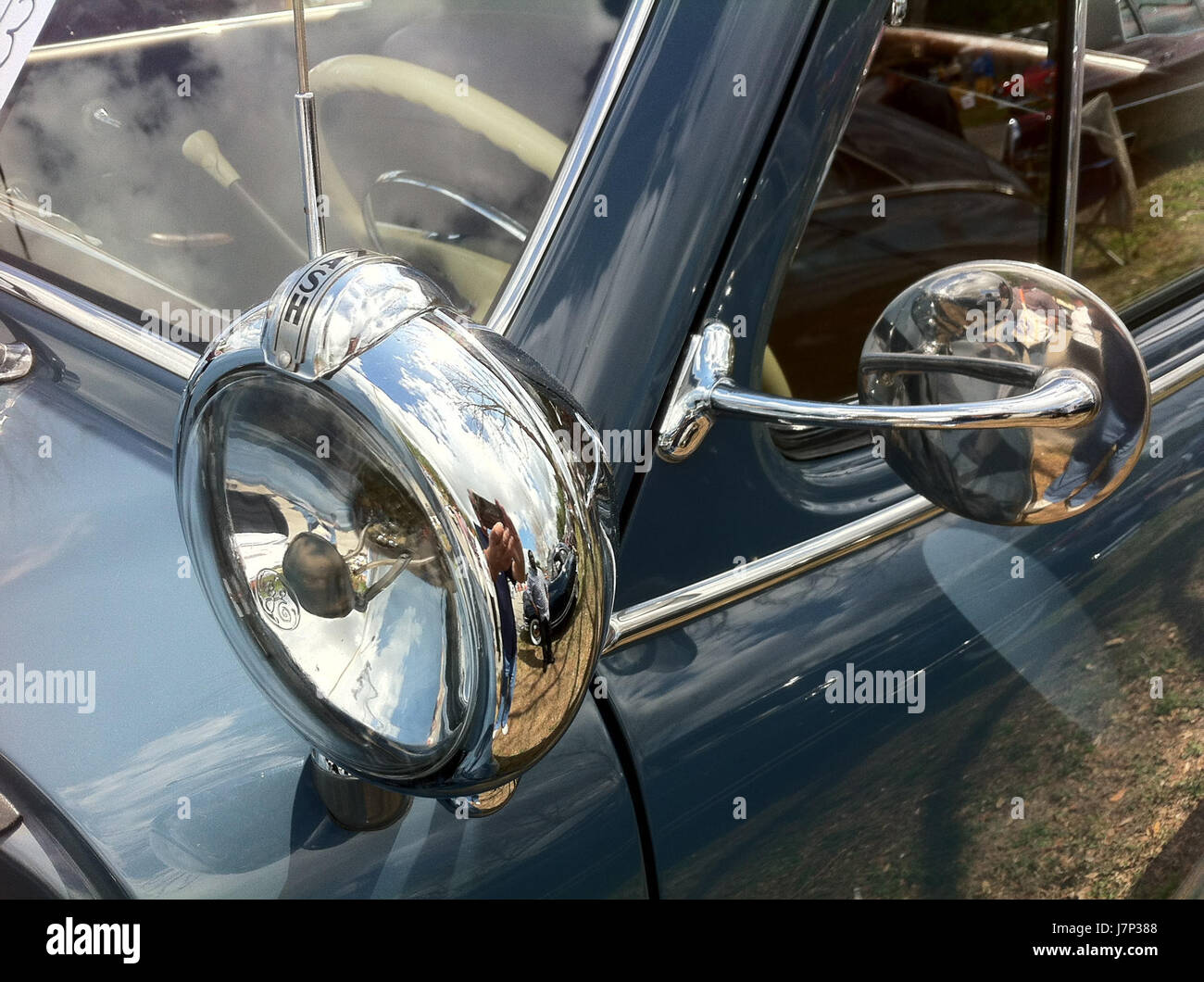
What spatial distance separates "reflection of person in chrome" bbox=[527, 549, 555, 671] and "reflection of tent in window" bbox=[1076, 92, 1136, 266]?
1.39m

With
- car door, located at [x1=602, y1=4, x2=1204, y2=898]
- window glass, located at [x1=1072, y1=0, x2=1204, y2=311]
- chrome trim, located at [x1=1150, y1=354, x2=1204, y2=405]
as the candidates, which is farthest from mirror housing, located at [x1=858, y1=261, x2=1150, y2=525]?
window glass, located at [x1=1072, y1=0, x2=1204, y2=311]

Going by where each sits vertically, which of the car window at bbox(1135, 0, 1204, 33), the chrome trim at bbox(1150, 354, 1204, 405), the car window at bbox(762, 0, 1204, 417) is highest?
the car window at bbox(1135, 0, 1204, 33)

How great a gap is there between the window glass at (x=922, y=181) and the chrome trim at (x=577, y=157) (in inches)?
18.4

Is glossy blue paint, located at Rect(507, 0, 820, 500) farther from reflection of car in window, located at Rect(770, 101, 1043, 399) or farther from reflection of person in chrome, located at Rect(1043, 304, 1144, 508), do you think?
A: reflection of car in window, located at Rect(770, 101, 1043, 399)

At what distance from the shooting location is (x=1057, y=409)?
94cm

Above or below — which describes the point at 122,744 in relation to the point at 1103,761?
above

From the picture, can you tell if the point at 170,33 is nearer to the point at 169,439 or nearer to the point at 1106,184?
the point at 169,439

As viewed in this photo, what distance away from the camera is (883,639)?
1236mm

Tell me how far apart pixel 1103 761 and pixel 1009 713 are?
0.71ft

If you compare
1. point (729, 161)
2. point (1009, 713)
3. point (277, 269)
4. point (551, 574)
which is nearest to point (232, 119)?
point (277, 269)

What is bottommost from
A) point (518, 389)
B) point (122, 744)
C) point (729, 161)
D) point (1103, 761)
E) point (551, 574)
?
point (1103, 761)

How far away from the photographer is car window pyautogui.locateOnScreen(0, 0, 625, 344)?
124cm

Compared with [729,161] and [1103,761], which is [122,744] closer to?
[729,161]

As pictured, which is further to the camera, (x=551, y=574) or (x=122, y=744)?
(x=122, y=744)
